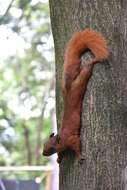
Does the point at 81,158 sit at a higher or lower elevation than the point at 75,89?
lower

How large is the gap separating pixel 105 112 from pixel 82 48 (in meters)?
0.23

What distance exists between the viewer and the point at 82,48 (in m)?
1.73

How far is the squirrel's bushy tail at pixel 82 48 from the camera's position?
169 centimetres

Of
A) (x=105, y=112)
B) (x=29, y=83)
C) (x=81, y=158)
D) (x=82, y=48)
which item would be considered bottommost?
(x=29, y=83)

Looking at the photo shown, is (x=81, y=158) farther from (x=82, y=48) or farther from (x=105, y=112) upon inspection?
(x=82, y=48)

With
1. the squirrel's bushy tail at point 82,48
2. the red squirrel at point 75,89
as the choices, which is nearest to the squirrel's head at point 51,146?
the red squirrel at point 75,89

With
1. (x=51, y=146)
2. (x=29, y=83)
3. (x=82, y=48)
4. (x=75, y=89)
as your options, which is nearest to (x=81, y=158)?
(x=51, y=146)

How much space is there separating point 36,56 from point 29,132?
2.52m

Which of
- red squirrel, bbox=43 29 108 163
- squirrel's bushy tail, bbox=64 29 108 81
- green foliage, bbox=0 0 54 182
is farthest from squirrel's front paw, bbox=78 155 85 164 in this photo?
green foliage, bbox=0 0 54 182

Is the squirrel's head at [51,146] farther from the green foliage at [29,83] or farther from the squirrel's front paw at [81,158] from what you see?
the green foliage at [29,83]

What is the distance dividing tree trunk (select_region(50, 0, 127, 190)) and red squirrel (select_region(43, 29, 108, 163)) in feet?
0.07

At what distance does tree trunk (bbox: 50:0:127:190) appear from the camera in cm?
166

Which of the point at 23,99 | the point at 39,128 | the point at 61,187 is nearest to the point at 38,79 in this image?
the point at 23,99

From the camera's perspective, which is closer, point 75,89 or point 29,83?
point 75,89
